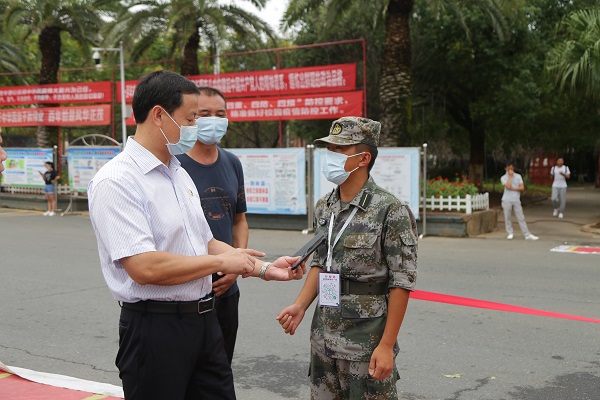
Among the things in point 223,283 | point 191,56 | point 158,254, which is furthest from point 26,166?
point 158,254

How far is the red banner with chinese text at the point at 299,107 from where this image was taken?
16.4 metres

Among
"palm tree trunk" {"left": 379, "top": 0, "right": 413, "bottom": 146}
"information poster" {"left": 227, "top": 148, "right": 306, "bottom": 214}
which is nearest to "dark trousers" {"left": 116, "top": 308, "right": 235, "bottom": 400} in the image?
"information poster" {"left": 227, "top": 148, "right": 306, "bottom": 214}

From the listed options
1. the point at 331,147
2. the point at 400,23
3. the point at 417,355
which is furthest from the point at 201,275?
the point at 400,23

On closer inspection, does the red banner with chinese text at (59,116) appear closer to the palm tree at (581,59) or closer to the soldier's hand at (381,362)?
the palm tree at (581,59)

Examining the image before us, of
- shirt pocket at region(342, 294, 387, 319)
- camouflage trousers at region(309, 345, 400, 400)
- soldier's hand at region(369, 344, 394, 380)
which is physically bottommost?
camouflage trousers at region(309, 345, 400, 400)

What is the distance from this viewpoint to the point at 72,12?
75.0 ft

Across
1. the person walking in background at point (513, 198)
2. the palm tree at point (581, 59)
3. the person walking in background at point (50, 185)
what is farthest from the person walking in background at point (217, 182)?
the person walking in background at point (50, 185)

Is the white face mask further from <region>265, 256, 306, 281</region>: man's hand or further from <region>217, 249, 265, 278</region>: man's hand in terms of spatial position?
<region>217, 249, 265, 278</region>: man's hand

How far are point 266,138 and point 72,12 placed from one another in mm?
12194

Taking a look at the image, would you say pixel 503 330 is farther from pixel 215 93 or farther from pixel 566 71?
pixel 566 71

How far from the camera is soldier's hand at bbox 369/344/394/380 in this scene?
2.95 metres

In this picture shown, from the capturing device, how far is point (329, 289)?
10.2 feet

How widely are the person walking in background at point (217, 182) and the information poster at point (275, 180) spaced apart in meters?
11.5

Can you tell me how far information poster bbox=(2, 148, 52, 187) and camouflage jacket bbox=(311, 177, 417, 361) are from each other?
20.3 metres
